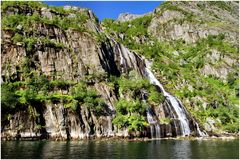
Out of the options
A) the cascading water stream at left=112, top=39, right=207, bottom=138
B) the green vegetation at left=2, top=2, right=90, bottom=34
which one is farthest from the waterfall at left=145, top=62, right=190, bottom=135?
the green vegetation at left=2, top=2, right=90, bottom=34

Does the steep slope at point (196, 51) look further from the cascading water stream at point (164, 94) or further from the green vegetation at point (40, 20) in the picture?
the green vegetation at point (40, 20)

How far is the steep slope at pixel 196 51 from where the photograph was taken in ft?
327

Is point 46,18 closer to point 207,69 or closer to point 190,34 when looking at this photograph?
point 207,69

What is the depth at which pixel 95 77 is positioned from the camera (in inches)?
3477

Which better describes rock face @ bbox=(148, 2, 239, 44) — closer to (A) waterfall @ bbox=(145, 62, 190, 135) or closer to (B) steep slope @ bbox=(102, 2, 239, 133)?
(B) steep slope @ bbox=(102, 2, 239, 133)

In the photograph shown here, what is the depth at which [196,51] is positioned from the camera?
14488 centimetres

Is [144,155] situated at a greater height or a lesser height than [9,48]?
lesser

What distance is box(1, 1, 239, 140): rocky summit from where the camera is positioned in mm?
72188

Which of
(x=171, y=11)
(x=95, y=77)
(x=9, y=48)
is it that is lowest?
(x=95, y=77)

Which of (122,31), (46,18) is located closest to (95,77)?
(46,18)

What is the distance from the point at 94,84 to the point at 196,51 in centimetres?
6888

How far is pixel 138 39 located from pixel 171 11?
32115 mm

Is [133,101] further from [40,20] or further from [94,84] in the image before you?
[40,20]

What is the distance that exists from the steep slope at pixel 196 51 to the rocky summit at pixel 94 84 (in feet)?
1.29
